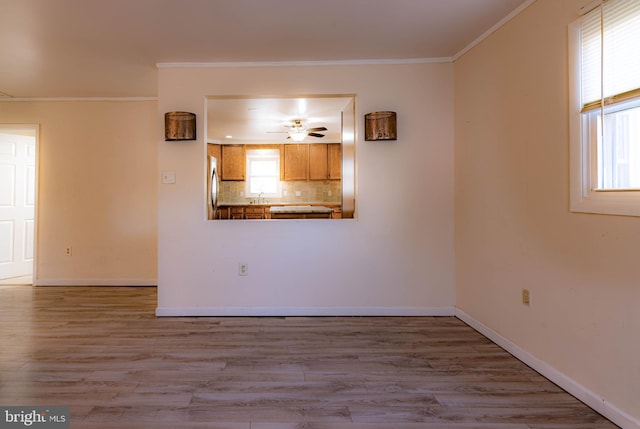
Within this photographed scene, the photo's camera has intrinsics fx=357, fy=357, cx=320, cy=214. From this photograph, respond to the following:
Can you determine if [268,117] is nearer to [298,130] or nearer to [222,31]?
[298,130]

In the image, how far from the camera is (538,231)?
226 centimetres

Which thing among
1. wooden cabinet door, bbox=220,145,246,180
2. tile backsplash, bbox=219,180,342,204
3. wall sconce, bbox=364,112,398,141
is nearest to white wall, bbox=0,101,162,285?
wall sconce, bbox=364,112,398,141

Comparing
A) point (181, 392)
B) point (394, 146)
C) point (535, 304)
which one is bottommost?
point (181, 392)

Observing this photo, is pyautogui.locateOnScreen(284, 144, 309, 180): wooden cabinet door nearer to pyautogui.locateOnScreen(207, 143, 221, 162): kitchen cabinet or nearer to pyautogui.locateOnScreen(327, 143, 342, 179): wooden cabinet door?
pyautogui.locateOnScreen(327, 143, 342, 179): wooden cabinet door

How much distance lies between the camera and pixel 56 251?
178 inches

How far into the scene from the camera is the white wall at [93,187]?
452 cm

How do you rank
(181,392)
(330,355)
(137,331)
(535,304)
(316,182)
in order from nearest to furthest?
1. (181,392)
2. (535,304)
3. (330,355)
4. (137,331)
5. (316,182)

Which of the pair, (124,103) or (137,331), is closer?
(137,331)

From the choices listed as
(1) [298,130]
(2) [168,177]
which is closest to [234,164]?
(1) [298,130]

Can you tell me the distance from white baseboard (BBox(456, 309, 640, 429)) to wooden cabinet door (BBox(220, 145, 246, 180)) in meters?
6.10

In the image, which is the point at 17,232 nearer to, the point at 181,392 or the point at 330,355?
the point at 181,392

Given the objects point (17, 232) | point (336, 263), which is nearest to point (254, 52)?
point (336, 263)

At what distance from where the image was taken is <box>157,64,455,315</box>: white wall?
3.33m

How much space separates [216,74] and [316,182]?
4713 millimetres
